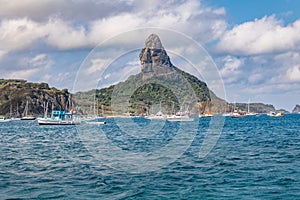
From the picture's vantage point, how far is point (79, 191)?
2209 centimetres

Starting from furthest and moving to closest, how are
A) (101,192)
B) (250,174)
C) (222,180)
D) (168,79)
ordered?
(168,79), (250,174), (222,180), (101,192)

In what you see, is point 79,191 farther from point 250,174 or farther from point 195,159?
point 195,159

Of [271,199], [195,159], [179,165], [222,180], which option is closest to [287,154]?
[195,159]

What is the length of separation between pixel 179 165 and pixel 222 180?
23.2 feet

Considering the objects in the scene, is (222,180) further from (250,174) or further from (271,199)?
(271,199)

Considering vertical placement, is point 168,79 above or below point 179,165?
above

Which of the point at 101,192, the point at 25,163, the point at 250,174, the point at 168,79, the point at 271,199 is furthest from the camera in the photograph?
the point at 168,79

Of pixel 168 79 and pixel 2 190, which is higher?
pixel 168 79

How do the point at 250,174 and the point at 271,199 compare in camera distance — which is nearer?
the point at 271,199

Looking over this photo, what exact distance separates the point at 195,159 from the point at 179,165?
418 centimetres

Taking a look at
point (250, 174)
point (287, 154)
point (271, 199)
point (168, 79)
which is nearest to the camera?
point (271, 199)

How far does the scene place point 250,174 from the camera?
2688cm

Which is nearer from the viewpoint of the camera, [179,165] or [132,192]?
[132,192]

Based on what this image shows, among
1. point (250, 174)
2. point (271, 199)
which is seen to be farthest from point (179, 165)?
point (271, 199)
